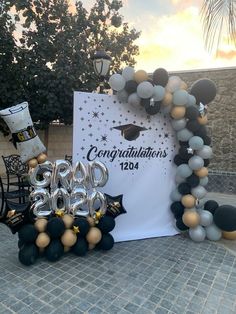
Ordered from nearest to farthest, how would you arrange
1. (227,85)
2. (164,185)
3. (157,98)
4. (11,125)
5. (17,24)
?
(11,125)
(157,98)
(164,185)
(17,24)
(227,85)

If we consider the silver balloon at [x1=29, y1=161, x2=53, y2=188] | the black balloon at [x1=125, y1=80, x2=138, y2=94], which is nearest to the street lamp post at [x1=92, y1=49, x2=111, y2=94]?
the black balloon at [x1=125, y1=80, x2=138, y2=94]

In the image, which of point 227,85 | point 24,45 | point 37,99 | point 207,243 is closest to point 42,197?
point 207,243

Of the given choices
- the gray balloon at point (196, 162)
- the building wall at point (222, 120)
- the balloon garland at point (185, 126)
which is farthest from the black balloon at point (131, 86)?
the building wall at point (222, 120)

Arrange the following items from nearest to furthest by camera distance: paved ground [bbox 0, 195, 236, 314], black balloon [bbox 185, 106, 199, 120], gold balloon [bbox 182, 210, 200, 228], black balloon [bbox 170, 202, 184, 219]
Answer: paved ground [bbox 0, 195, 236, 314], black balloon [bbox 185, 106, 199, 120], gold balloon [bbox 182, 210, 200, 228], black balloon [bbox 170, 202, 184, 219]

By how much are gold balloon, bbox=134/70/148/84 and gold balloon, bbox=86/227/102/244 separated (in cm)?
194

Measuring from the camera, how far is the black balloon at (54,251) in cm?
314

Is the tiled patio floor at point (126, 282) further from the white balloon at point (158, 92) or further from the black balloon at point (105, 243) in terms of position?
the white balloon at point (158, 92)

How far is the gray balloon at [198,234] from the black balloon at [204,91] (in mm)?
1791

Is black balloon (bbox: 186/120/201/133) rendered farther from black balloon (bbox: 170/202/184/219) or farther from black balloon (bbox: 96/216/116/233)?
black balloon (bbox: 96/216/116/233)

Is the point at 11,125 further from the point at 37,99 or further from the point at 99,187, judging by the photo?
the point at 37,99

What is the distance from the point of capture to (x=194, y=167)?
3.79 metres

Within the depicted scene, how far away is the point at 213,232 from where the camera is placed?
392cm

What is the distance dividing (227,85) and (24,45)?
6516mm

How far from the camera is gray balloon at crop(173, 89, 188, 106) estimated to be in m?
3.59
